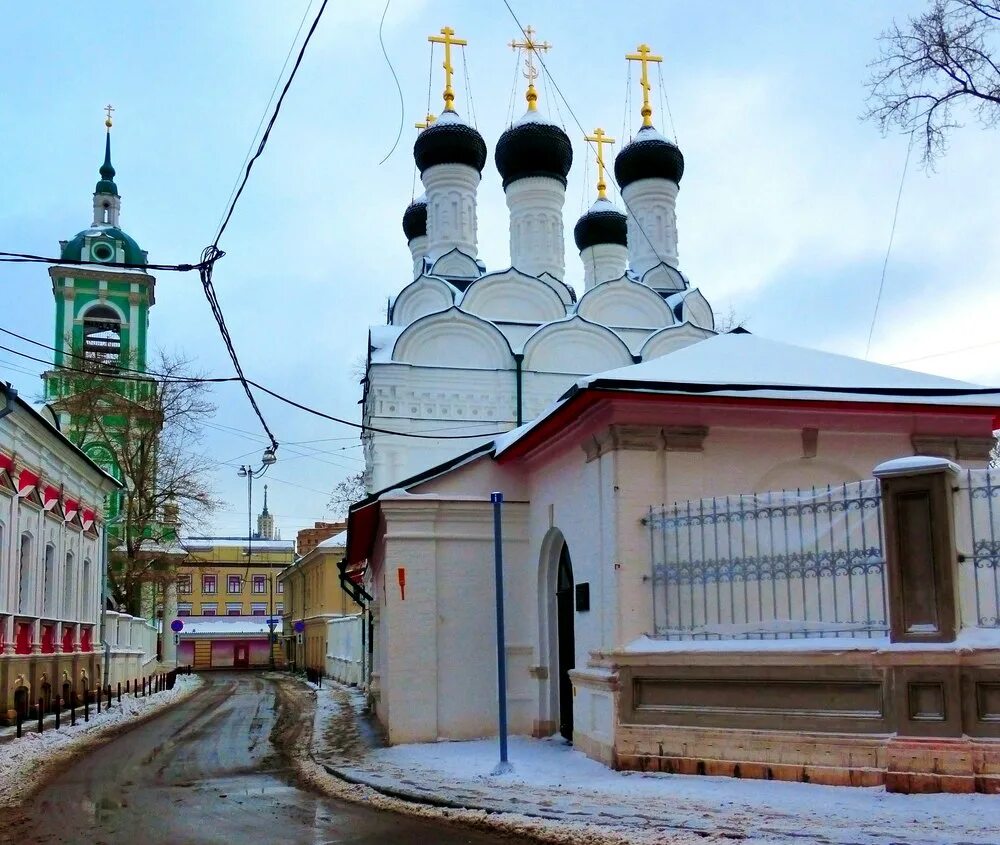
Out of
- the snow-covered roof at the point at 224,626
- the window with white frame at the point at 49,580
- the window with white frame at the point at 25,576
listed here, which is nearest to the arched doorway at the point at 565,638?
the window with white frame at the point at 25,576

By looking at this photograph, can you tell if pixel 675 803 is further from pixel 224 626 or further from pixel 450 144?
pixel 224 626

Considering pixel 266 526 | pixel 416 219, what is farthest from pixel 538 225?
pixel 266 526

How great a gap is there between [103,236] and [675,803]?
46628mm

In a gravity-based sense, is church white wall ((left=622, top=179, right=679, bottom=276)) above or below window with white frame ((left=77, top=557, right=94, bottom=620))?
above

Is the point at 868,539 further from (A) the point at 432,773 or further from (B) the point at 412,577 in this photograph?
(B) the point at 412,577

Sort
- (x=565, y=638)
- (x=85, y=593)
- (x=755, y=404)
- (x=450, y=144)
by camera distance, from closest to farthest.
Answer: (x=755, y=404)
(x=565, y=638)
(x=85, y=593)
(x=450, y=144)

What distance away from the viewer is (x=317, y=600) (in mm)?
48562

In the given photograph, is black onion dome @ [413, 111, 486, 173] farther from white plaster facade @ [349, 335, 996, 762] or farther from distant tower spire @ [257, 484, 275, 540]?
distant tower spire @ [257, 484, 275, 540]

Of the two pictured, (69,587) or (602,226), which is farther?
(602,226)

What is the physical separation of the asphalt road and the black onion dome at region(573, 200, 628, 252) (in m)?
27.8

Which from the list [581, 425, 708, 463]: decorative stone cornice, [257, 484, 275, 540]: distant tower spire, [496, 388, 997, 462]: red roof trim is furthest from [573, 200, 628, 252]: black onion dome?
[257, 484, 275, 540]: distant tower spire

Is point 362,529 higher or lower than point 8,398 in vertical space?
lower

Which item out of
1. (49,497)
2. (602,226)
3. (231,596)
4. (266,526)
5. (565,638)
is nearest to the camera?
(565,638)

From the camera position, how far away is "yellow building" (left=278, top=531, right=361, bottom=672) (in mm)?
45188
